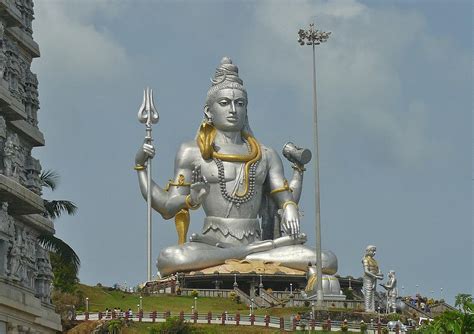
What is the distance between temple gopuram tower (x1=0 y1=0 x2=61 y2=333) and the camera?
23594 millimetres

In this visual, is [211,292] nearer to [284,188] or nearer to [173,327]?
[284,188]

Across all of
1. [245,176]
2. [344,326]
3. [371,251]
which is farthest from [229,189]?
[344,326]

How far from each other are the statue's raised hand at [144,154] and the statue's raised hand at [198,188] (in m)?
2.01

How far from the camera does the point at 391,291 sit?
137 feet

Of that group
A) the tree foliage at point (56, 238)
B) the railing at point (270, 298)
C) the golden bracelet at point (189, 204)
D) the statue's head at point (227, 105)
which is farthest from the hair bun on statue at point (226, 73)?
the tree foliage at point (56, 238)

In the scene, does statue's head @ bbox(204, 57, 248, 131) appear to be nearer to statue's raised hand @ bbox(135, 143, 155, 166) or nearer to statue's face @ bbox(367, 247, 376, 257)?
statue's raised hand @ bbox(135, 143, 155, 166)

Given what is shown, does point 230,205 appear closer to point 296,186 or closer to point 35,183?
point 296,186

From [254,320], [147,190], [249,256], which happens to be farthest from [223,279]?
[254,320]

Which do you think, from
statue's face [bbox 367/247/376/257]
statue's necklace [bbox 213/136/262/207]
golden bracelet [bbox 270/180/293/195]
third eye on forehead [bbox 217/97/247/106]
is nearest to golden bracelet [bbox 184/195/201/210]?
statue's necklace [bbox 213/136/262/207]

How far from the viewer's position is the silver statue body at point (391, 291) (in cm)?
4150

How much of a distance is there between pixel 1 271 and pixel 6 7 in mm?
4728

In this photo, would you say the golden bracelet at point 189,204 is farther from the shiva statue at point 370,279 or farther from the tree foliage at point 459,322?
the tree foliage at point 459,322

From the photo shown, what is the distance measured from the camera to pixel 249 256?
47.9m

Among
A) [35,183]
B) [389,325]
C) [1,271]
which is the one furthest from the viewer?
[389,325]
